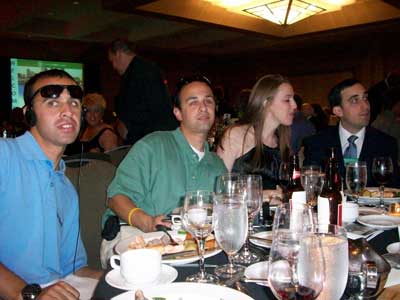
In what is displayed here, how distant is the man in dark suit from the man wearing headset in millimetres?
1905

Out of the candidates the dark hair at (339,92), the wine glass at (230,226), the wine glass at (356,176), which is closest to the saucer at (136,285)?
the wine glass at (230,226)

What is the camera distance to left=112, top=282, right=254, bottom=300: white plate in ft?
3.08

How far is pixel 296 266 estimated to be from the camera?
2.89 ft

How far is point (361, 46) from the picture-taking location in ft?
38.4

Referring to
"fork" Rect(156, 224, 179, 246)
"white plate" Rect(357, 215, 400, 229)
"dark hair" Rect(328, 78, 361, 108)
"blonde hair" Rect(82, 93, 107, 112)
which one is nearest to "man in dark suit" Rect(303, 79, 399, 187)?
"dark hair" Rect(328, 78, 361, 108)

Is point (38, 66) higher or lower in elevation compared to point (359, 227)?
higher

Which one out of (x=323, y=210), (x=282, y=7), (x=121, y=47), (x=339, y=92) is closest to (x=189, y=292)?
(x=323, y=210)

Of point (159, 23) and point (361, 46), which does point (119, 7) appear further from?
point (361, 46)

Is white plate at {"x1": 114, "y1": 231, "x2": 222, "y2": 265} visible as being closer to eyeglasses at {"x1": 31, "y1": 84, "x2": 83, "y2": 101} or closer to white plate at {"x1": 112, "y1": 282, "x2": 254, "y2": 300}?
white plate at {"x1": 112, "y1": 282, "x2": 254, "y2": 300}

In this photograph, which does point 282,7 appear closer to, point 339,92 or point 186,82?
point 339,92

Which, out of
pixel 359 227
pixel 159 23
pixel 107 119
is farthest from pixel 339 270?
pixel 159 23

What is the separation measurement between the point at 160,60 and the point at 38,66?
12.7 ft

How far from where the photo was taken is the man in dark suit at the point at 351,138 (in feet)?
9.83

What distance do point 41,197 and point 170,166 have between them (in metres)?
0.68
